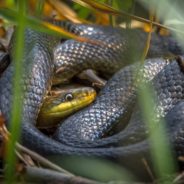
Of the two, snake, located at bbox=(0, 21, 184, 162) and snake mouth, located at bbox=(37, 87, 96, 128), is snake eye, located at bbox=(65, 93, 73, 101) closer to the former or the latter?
snake mouth, located at bbox=(37, 87, 96, 128)

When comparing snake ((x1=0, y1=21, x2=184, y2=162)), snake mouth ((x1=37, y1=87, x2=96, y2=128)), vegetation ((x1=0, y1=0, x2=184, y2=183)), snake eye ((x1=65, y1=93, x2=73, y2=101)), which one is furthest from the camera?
snake eye ((x1=65, y1=93, x2=73, y2=101))

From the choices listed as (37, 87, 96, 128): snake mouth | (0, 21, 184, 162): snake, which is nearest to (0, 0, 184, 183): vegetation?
(0, 21, 184, 162): snake

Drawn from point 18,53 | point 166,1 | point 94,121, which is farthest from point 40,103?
point 18,53

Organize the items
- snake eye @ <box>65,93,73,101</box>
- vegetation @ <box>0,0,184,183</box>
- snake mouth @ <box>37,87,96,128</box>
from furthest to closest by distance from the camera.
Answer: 1. snake eye @ <box>65,93,73,101</box>
2. snake mouth @ <box>37,87,96,128</box>
3. vegetation @ <box>0,0,184,183</box>

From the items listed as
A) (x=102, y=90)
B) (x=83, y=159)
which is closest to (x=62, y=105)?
(x=102, y=90)

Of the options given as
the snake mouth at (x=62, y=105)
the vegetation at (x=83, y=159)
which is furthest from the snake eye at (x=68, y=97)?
the vegetation at (x=83, y=159)

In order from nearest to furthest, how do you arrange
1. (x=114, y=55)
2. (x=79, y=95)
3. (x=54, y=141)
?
1. (x=54, y=141)
2. (x=79, y=95)
3. (x=114, y=55)

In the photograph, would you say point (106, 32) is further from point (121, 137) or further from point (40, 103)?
point (121, 137)
